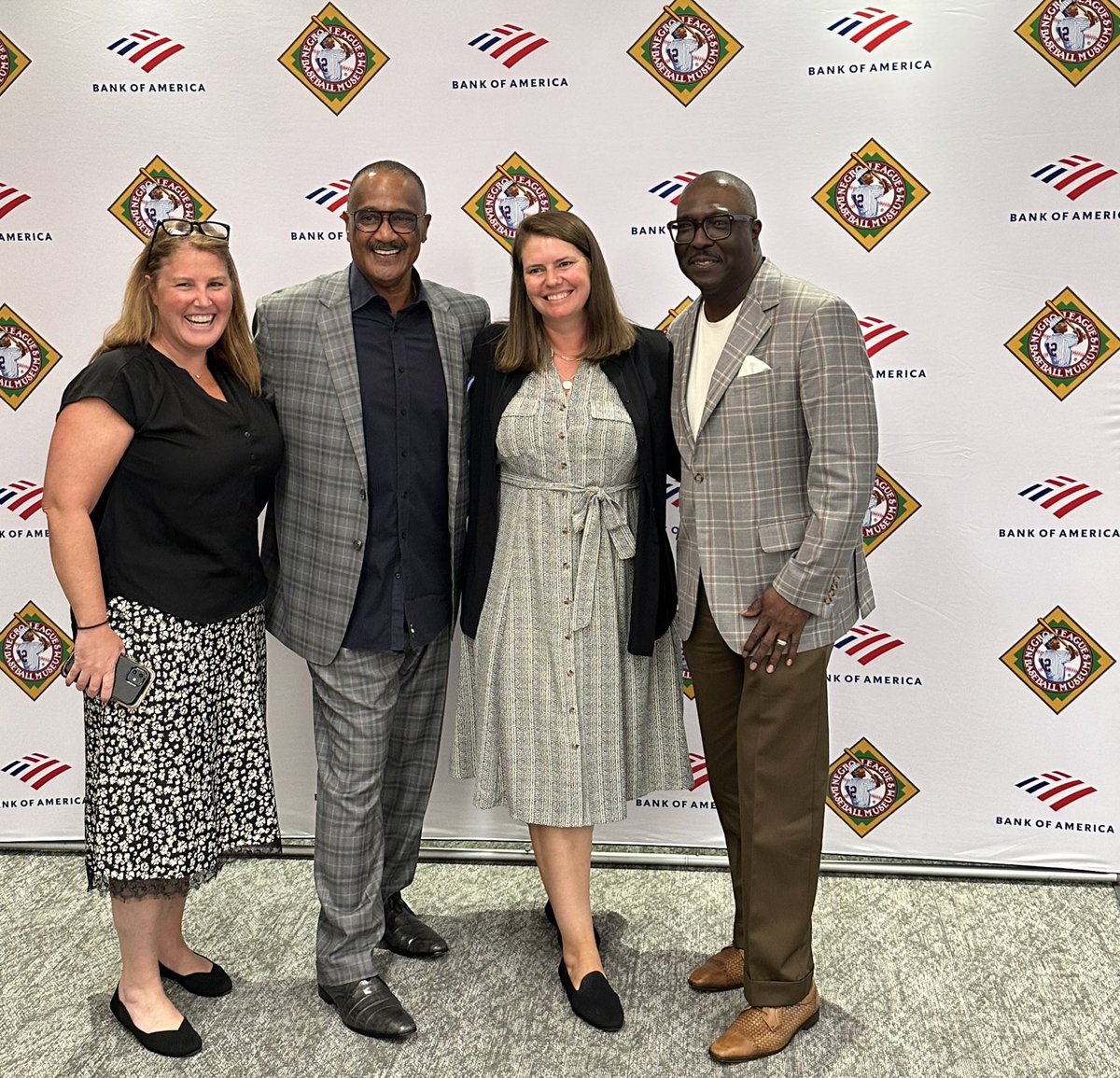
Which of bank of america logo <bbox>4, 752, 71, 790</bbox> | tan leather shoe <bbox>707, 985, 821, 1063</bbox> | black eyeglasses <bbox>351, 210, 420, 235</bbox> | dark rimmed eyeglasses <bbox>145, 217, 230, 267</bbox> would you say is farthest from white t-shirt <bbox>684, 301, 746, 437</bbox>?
bank of america logo <bbox>4, 752, 71, 790</bbox>

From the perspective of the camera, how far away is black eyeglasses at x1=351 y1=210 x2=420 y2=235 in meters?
2.35

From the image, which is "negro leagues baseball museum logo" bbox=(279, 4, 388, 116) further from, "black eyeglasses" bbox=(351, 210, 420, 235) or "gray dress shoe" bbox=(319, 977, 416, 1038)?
"gray dress shoe" bbox=(319, 977, 416, 1038)

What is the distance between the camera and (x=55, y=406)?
317 centimetres

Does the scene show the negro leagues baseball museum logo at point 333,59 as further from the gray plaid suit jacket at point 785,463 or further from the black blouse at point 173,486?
the gray plaid suit jacket at point 785,463

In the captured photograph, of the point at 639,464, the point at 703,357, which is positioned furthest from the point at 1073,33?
the point at 639,464

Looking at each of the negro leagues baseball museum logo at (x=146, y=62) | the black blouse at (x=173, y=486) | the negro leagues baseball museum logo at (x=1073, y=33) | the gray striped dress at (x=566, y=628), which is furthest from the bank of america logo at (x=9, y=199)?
the negro leagues baseball museum logo at (x=1073, y=33)

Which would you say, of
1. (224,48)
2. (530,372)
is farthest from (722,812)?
(224,48)

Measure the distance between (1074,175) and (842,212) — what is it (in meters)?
0.58

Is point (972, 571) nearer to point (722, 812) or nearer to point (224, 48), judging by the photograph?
point (722, 812)

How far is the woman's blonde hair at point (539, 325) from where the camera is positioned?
7.85 ft

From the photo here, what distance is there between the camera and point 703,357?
2350 mm

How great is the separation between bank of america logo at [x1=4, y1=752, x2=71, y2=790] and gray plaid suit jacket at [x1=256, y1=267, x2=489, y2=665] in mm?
1262

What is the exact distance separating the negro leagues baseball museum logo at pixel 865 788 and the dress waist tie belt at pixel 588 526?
1.17 m

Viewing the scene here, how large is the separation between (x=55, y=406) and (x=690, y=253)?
1.94 metres
